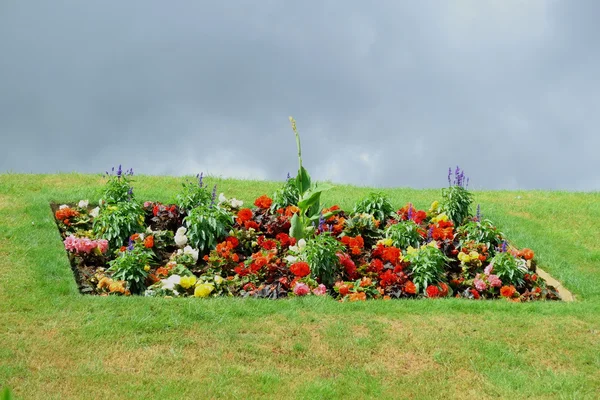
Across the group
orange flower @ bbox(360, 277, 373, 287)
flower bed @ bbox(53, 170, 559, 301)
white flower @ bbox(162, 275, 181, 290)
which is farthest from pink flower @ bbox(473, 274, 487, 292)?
white flower @ bbox(162, 275, 181, 290)

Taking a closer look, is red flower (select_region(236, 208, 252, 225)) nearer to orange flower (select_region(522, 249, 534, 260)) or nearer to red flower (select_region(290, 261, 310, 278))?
red flower (select_region(290, 261, 310, 278))

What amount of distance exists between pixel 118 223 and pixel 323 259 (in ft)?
9.01

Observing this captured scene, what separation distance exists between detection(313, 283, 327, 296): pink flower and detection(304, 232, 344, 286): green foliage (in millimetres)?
234

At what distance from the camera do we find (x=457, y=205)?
1069 cm

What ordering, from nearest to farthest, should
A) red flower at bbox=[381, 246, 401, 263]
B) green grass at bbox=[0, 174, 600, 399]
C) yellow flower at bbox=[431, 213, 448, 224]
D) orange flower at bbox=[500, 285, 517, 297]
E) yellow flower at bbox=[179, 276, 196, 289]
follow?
green grass at bbox=[0, 174, 600, 399] → yellow flower at bbox=[179, 276, 196, 289] → orange flower at bbox=[500, 285, 517, 297] → red flower at bbox=[381, 246, 401, 263] → yellow flower at bbox=[431, 213, 448, 224]

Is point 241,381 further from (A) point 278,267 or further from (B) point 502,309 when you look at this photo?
(B) point 502,309

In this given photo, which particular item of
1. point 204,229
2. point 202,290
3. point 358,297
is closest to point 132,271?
point 202,290

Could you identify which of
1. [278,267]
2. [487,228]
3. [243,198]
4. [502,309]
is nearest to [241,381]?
[278,267]

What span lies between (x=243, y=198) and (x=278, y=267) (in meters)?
3.36

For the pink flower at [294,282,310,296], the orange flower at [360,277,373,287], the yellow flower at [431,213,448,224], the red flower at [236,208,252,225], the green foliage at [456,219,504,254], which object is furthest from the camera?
the yellow flower at [431,213,448,224]

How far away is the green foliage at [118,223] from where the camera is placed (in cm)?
944

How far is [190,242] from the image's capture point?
953 cm

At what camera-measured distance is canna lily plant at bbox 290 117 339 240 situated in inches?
377

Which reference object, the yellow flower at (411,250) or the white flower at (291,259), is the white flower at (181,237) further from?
the yellow flower at (411,250)
